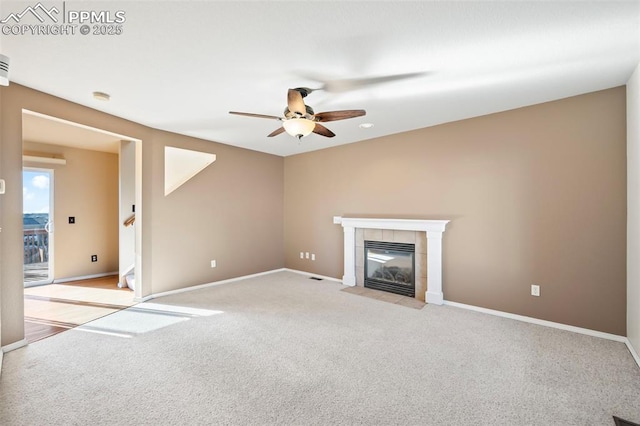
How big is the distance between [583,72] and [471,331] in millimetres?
2623

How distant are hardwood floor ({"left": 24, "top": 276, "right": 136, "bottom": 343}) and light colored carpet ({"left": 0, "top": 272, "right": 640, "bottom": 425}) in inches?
11.7

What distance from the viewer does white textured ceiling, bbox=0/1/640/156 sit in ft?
5.63

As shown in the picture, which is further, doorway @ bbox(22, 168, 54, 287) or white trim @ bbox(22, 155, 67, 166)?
doorway @ bbox(22, 168, 54, 287)

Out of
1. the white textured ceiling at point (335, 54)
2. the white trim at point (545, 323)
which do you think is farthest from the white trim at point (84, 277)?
the white trim at point (545, 323)

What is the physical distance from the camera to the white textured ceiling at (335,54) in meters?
1.71

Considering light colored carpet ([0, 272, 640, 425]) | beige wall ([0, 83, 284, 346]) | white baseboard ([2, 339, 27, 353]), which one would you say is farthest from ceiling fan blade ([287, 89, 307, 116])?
white baseboard ([2, 339, 27, 353])

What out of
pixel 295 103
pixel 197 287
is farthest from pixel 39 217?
pixel 295 103

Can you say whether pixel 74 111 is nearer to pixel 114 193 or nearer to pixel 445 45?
pixel 114 193

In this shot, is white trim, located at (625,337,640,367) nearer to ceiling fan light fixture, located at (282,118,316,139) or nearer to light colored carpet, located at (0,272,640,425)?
light colored carpet, located at (0,272,640,425)

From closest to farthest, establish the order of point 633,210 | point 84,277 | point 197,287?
point 633,210
point 197,287
point 84,277

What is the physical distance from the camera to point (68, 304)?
3.85 metres

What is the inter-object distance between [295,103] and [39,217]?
5591mm

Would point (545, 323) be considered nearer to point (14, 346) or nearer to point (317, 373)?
point (317, 373)

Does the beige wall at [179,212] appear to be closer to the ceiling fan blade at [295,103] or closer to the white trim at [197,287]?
the white trim at [197,287]
